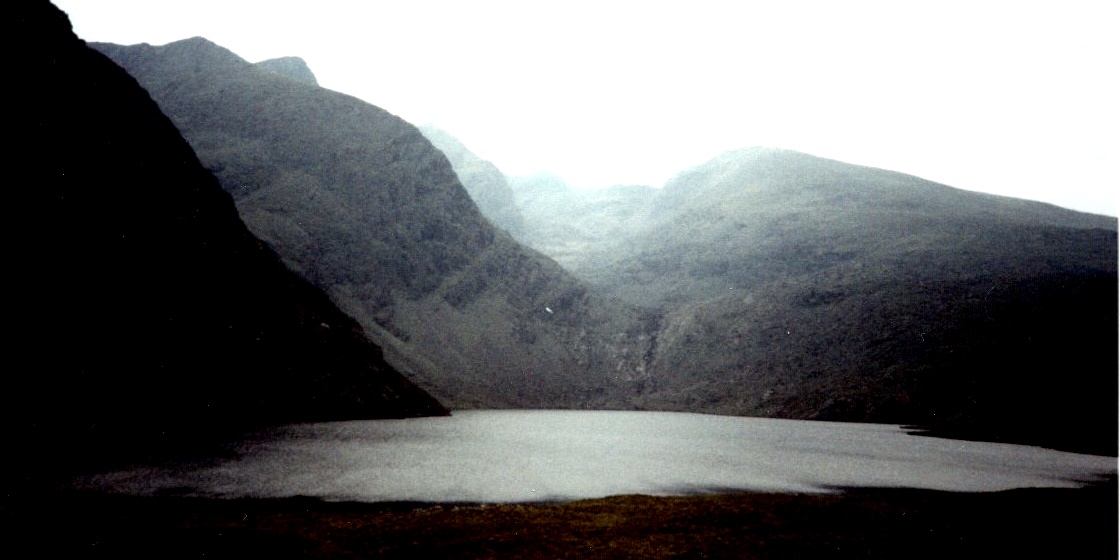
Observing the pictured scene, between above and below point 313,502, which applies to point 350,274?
above

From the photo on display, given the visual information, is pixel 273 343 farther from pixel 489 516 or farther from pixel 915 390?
pixel 915 390

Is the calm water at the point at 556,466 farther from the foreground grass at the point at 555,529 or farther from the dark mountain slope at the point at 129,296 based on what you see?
the dark mountain slope at the point at 129,296

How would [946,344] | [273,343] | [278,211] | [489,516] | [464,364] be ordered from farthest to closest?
[278,211], [464,364], [946,344], [273,343], [489,516]

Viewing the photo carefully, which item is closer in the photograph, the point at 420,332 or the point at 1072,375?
the point at 1072,375

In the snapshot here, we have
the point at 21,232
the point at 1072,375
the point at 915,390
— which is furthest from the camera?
the point at 915,390

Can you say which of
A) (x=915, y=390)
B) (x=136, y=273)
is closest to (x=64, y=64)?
(x=136, y=273)

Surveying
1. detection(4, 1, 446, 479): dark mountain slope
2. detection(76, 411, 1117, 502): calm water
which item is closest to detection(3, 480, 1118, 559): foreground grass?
detection(76, 411, 1117, 502): calm water

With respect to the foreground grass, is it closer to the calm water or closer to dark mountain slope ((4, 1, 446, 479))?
the calm water
